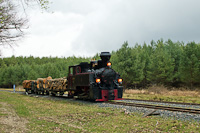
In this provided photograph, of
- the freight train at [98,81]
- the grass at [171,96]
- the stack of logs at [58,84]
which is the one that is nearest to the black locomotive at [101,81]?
the freight train at [98,81]

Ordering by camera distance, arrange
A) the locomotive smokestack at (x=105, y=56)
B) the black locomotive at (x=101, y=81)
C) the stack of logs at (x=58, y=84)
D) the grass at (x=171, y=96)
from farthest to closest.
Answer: the stack of logs at (x=58, y=84) → the grass at (x=171, y=96) → the locomotive smokestack at (x=105, y=56) → the black locomotive at (x=101, y=81)

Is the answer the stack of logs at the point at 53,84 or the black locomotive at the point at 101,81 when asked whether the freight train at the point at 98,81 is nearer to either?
the black locomotive at the point at 101,81

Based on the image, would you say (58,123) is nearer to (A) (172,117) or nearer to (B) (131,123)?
(B) (131,123)

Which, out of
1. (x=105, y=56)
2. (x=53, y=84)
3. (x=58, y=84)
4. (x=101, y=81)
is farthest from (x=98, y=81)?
(x=53, y=84)

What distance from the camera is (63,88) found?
22000mm

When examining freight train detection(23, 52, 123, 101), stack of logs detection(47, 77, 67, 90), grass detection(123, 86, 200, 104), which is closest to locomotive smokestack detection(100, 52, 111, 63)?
freight train detection(23, 52, 123, 101)

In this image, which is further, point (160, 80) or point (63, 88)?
point (160, 80)

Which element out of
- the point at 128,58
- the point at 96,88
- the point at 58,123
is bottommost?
the point at 58,123

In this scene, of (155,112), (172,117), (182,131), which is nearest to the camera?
(182,131)

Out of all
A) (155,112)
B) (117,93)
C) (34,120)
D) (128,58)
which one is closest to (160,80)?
(128,58)

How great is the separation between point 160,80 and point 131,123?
130 ft

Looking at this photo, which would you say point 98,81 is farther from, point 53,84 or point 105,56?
point 53,84

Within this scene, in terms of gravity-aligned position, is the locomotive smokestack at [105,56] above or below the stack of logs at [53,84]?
above

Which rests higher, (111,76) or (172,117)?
(111,76)
